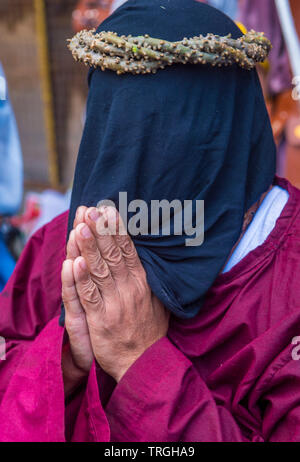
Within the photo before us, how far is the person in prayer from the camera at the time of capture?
1.15 meters

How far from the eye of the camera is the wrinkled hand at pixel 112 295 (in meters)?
1.16

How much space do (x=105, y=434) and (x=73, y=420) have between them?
Answer: 0.69 feet

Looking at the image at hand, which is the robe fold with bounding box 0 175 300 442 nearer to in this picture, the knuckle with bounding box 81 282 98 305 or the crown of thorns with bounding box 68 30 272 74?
the knuckle with bounding box 81 282 98 305

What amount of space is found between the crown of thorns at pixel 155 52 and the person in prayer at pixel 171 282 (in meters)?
0.03

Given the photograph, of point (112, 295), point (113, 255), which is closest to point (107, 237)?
point (113, 255)

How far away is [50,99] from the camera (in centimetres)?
467

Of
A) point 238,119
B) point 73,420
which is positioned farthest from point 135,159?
point 73,420

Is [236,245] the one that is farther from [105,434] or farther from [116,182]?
[105,434]

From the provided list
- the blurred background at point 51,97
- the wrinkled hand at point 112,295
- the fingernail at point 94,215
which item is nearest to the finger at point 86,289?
the wrinkled hand at point 112,295
